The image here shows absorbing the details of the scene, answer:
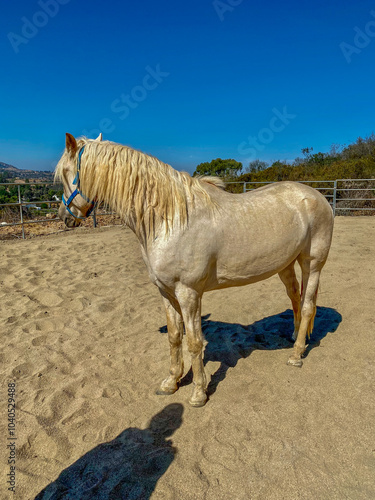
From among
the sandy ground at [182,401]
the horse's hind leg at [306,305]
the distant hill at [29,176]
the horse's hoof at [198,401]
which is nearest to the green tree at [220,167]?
the distant hill at [29,176]

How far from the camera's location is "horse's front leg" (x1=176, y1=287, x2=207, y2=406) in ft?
7.39

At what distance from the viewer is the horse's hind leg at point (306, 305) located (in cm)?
292

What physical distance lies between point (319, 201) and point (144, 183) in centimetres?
157

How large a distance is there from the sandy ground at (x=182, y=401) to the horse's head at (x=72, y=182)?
1377 mm

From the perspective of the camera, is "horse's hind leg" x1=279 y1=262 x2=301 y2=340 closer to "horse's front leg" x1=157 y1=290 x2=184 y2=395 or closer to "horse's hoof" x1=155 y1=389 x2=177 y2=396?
"horse's front leg" x1=157 y1=290 x2=184 y2=395

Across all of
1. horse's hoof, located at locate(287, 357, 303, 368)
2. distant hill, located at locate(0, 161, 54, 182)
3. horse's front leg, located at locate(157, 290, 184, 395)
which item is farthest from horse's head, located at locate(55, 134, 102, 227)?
horse's hoof, located at locate(287, 357, 303, 368)

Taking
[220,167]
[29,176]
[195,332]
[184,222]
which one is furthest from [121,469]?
[220,167]

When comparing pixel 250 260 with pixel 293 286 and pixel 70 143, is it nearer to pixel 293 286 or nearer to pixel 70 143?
pixel 293 286

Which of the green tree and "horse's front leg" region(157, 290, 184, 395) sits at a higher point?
the green tree

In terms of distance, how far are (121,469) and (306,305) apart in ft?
6.67

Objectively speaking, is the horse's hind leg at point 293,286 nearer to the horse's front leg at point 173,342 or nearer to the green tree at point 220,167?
the horse's front leg at point 173,342

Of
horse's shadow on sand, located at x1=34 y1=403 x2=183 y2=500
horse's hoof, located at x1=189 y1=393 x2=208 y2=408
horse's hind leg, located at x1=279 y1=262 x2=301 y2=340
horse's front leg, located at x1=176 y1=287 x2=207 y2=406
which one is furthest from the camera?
horse's hind leg, located at x1=279 y1=262 x2=301 y2=340

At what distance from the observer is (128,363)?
2.93 meters

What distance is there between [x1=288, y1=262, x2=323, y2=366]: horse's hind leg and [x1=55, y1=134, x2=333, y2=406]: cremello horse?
38cm
